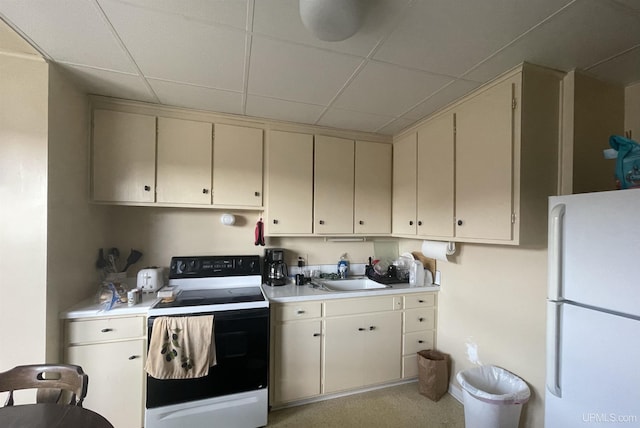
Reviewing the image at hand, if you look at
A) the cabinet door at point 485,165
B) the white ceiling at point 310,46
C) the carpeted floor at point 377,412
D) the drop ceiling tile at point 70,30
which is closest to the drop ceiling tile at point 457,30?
the white ceiling at point 310,46

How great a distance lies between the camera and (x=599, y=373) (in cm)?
103

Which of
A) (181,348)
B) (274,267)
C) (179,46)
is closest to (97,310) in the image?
(181,348)

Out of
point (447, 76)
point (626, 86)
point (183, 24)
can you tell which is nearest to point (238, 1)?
point (183, 24)

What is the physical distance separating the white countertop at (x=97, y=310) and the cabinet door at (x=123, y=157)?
0.76 m

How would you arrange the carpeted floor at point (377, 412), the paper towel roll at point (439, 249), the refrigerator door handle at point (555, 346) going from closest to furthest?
the refrigerator door handle at point (555, 346) < the carpeted floor at point (377, 412) < the paper towel roll at point (439, 249)

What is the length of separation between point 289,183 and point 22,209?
1.70 meters

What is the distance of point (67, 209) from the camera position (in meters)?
1.63

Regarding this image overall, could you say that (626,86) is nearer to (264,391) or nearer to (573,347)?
(573,347)

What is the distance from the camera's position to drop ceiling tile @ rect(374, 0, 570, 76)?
1058 mm

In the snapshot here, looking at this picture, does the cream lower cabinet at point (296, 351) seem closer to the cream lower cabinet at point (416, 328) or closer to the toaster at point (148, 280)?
the cream lower cabinet at point (416, 328)

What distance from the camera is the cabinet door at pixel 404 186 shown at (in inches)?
92.6

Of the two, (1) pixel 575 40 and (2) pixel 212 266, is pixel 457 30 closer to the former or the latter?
(1) pixel 575 40

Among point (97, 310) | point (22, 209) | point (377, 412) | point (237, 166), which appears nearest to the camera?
point (22, 209)

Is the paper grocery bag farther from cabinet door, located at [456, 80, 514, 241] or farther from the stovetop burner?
the stovetop burner
